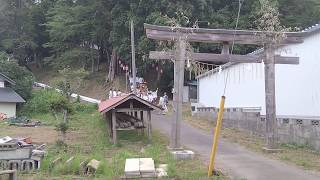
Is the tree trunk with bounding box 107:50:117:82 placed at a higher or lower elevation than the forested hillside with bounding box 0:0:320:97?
lower

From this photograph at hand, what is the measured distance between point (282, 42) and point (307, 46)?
246 centimetres

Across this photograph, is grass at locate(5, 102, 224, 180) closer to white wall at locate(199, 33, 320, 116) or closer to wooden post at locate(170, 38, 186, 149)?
wooden post at locate(170, 38, 186, 149)

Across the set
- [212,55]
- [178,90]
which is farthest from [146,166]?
[212,55]

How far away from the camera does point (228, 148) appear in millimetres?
17547

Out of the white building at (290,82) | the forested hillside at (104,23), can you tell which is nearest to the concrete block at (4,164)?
the white building at (290,82)

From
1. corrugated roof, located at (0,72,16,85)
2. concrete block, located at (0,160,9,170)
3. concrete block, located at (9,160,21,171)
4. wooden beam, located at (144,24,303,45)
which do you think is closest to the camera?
concrete block, located at (0,160,9,170)

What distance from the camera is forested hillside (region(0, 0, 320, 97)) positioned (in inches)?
1693

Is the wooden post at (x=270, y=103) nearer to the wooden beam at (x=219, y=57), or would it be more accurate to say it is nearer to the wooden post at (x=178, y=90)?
the wooden beam at (x=219, y=57)

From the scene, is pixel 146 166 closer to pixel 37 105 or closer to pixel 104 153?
pixel 104 153

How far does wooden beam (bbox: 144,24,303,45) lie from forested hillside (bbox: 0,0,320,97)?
16.6 metres

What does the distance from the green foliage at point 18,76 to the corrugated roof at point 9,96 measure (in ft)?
5.92

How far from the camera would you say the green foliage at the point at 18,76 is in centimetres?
4322

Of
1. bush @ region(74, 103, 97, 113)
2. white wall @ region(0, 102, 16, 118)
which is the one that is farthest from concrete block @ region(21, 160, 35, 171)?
white wall @ region(0, 102, 16, 118)

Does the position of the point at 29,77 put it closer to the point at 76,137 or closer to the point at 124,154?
the point at 76,137
